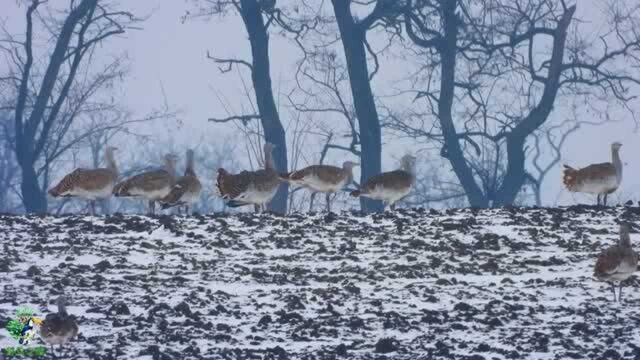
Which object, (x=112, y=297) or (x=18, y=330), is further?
(x=112, y=297)

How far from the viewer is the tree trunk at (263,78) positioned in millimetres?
36219

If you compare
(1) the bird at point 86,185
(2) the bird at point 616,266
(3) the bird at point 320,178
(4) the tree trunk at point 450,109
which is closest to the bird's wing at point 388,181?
(3) the bird at point 320,178

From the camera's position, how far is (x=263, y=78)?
1447 inches

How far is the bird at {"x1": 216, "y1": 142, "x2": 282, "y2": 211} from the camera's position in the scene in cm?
2383

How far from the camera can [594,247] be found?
20.1 meters

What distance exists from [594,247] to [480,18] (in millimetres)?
16730

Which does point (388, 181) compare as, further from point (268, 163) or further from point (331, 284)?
point (331, 284)

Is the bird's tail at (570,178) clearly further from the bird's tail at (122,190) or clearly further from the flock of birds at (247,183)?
the bird's tail at (122,190)

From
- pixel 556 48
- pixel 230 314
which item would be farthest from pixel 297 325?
pixel 556 48

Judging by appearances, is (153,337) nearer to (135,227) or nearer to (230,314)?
(230,314)

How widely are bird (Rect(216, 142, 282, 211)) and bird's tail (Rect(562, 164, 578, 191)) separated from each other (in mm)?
4621

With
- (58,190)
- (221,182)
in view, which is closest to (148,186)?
(221,182)

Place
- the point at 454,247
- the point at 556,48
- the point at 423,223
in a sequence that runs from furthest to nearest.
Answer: the point at 556,48 < the point at 423,223 < the point at 454,247

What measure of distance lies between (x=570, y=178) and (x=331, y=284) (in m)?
8.04
